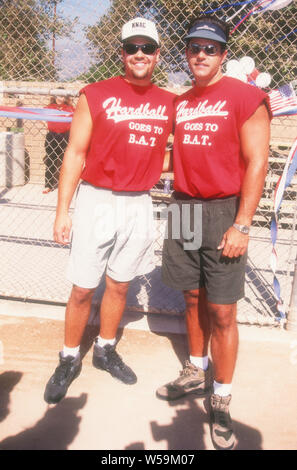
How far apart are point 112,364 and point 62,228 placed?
101cm

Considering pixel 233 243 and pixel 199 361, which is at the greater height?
pixel 233 243

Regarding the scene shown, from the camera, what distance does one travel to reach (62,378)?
2379mm

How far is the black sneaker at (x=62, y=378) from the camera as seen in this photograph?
229 cm

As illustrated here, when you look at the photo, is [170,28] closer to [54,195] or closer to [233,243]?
[54,195]

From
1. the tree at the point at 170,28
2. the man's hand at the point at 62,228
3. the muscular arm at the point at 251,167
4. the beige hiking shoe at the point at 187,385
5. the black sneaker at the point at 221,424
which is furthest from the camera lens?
the tree at the point at 170,28

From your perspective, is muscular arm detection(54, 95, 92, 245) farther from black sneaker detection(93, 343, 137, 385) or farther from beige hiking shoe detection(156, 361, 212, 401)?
beige hiking shoe detection(156, 361, 212, 401)

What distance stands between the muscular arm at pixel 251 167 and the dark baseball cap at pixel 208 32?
45cm

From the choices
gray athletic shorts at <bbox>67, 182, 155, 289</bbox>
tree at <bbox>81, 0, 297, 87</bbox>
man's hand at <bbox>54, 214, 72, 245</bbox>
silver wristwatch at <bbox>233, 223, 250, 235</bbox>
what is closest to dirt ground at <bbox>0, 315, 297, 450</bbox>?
gray athletic shorts at <bbox>67, 182, 155, 289</bbox>

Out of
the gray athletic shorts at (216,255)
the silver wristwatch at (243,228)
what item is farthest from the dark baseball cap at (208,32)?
the silver wristwatch at (243,228)

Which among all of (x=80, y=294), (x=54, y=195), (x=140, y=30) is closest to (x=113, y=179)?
(x=80, y=294)

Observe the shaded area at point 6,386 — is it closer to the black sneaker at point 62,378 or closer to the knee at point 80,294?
the black sneaker at point 62,378

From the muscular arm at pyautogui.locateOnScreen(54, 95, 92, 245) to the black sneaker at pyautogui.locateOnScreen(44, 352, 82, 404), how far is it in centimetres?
81
